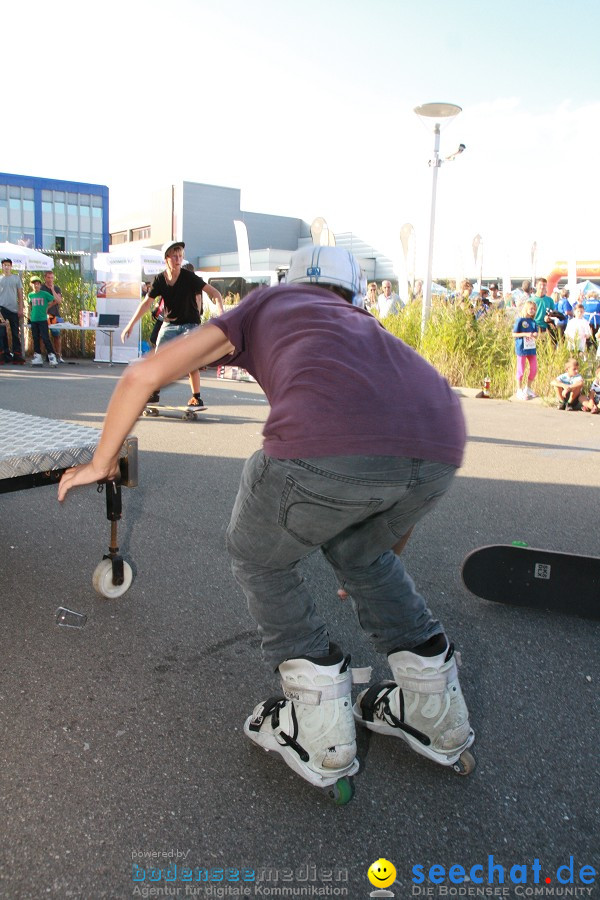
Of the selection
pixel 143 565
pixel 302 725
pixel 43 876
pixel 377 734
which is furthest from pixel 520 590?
pixel 43 876

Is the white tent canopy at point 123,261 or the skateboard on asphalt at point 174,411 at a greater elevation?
the white tent canopy at point 123,261

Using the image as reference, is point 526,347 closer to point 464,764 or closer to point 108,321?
point 108,321

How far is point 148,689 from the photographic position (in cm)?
257

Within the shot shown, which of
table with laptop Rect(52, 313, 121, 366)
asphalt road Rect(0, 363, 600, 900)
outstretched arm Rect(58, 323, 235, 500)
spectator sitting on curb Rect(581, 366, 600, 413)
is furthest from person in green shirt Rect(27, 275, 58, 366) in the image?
outstretched arm Rect(58, 323, 235, 500)

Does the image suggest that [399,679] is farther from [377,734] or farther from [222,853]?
[222,853]

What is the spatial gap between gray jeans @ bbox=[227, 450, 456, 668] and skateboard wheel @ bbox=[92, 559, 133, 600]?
1.36 meters

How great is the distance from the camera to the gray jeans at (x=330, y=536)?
1.77m

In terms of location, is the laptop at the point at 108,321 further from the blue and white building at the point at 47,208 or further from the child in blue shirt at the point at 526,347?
the blue and white building at the point at 47,208

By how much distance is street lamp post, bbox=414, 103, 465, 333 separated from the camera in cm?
1405

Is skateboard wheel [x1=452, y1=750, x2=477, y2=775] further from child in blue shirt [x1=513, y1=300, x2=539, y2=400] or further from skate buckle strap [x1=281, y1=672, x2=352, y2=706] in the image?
child in blue shirt [x1=513, y1=300, x2=539, y2=400]

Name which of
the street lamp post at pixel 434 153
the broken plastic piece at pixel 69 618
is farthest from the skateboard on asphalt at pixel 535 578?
the street lamp post at pixel 434 153

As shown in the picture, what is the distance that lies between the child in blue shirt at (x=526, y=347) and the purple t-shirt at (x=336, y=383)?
419 inches

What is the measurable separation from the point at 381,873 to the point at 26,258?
19.7 metres

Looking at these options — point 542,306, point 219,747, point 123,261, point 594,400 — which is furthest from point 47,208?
point 219,747
